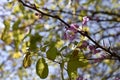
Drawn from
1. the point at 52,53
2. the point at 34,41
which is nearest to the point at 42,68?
the point at 52,53

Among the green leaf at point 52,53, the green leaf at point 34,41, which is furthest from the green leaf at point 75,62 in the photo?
the green leaf at point 34,41

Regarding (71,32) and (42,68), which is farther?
(71,32)

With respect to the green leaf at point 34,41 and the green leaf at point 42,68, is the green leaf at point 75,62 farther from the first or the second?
the green leaf at point 34,41

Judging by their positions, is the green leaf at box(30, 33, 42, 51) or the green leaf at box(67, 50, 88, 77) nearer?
the green leaf at box(67, 50, 88, 77)

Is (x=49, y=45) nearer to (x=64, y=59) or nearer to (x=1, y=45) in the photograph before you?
(x=64, y=59)

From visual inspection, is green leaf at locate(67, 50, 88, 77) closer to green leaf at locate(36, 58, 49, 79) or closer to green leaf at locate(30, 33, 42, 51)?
green leaf at locate(36, 58, 49, 79)

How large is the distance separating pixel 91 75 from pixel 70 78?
4.18 m

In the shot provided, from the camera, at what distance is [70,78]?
63.5 inches

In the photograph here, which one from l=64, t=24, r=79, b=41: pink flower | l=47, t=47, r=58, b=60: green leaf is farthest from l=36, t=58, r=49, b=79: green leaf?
l=64, t=24, r=79, b=41: pink flower

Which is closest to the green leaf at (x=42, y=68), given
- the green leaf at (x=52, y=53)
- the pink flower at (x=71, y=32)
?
the green leaf at (x=52, y=53)

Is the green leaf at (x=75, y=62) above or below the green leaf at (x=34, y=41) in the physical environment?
below

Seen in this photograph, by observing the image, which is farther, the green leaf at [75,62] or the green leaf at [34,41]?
the green leaf at [34,41]

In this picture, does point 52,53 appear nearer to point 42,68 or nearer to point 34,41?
point 42,68

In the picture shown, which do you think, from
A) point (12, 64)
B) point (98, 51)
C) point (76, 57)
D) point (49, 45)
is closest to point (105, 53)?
point (98, 51)
